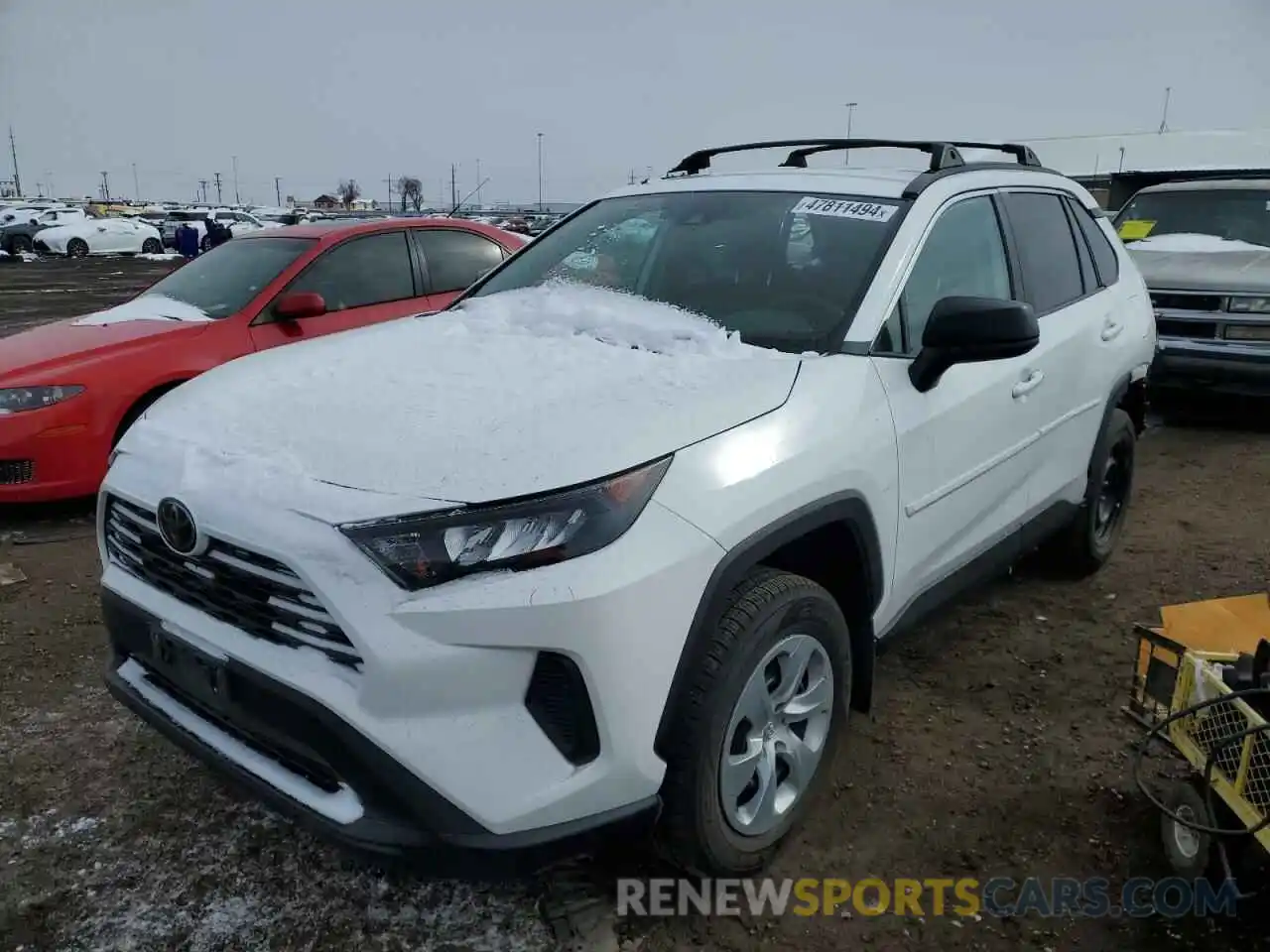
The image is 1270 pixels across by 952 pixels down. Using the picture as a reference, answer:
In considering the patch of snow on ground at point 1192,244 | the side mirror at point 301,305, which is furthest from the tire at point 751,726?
the patch of snow on ground at point 1192,244

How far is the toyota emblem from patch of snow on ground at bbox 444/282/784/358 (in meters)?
1.09

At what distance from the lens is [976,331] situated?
2.48 m

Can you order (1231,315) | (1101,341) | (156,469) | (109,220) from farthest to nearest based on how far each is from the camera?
(109,220) → (1231,315) → (1101,341) → (156,469)

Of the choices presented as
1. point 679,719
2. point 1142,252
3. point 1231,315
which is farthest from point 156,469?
point 1142,252

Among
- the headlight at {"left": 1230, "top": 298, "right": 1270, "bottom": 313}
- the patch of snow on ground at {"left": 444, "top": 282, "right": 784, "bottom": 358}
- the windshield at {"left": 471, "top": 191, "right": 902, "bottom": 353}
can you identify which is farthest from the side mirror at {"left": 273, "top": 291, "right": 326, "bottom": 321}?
the headlight at {"left": 1230, "top": 298, "right": 1270, "bottom": 313}

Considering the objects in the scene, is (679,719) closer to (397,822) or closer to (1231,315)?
(397,822)

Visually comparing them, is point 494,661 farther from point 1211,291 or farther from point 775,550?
point 1211,291

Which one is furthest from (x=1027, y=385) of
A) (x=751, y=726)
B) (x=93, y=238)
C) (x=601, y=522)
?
(x=93, y=238)

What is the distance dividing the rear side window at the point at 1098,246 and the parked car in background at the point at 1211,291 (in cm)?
329

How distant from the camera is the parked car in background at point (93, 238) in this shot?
29.5 m

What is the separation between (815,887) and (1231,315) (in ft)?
20.6

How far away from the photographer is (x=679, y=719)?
1972 mm

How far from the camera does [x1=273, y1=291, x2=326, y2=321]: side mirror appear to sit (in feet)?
16.9

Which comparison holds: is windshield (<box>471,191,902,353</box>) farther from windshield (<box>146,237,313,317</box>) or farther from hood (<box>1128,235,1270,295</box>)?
hood (<box>1128,235,1270,295</box>)
